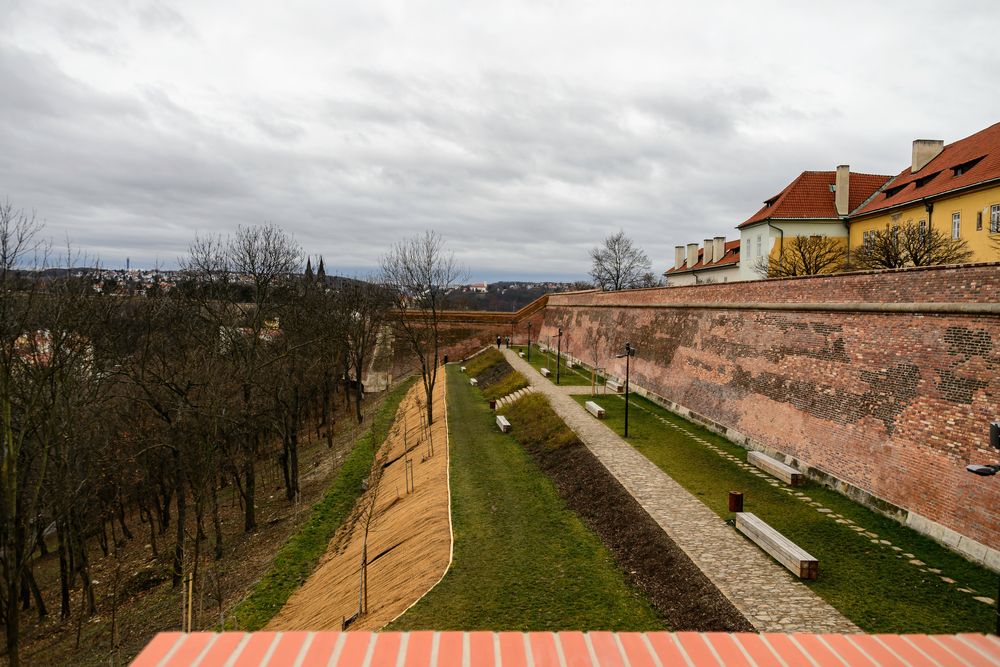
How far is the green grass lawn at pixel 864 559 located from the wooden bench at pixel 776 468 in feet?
0.95

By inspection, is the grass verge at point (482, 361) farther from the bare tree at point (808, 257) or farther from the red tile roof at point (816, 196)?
the red tile roof at point (816, 196)

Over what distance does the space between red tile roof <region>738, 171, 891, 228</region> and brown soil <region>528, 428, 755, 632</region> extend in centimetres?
2306

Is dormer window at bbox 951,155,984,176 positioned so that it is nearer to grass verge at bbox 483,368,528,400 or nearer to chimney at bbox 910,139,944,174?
chimney at bbox 910,139,944,174

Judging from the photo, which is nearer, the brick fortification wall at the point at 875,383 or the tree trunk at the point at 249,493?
the brick fortification wall at the point at 875,383

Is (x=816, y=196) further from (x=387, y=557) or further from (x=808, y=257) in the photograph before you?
(x=387, y=557)

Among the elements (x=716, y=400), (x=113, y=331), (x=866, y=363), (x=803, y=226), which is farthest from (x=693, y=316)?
(x=113, y=331)

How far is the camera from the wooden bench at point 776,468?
13164 millimetres

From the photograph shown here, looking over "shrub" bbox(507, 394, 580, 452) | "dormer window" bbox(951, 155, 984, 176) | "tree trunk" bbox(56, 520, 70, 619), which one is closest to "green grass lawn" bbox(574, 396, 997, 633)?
"shrub" bbox(507, 394, 580, 452)

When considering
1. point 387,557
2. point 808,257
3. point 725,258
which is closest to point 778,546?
point 387,557

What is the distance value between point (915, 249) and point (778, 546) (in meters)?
17.4

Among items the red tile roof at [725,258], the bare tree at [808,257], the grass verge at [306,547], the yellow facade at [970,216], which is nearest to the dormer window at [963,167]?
the yellow facade at [970,216]

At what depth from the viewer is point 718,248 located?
4559 centimetres

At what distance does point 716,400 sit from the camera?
1864cm

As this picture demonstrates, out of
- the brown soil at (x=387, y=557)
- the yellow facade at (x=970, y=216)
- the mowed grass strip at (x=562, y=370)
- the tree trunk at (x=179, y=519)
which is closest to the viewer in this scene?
the brown soil at (x=387, y=557)
